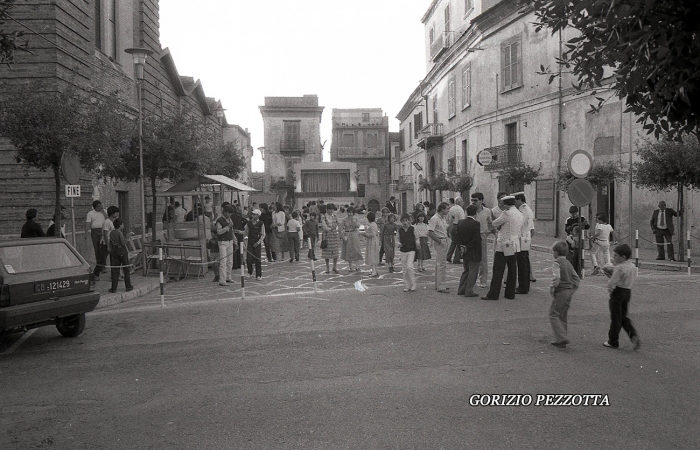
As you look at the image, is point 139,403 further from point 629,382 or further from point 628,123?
point 628,123

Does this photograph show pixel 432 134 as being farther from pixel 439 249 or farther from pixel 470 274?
pixel 470 274

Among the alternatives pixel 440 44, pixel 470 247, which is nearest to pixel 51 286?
pixel 470 247

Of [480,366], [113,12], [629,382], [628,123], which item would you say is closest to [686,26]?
[629,382]

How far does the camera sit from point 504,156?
26125 mm

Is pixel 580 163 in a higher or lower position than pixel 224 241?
higher

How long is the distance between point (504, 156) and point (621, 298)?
65.7 ft

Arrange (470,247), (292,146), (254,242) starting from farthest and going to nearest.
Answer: (292,146) → (254,242) → (470,247)

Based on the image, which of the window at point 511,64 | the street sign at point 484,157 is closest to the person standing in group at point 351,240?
the street sign at point 484,157

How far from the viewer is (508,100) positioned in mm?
26516

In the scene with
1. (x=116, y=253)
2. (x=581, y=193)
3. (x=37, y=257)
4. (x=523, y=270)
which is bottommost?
(x=523, y=270)

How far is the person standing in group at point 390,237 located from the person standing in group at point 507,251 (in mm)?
4417

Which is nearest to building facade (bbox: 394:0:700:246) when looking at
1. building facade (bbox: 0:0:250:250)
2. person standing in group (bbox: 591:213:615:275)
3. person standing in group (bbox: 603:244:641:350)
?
person standing in group (bbox: 591:213:615:275)

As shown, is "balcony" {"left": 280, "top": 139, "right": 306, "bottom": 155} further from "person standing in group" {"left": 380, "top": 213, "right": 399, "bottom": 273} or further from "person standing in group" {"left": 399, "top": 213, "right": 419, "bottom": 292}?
"person standing in group" {"left": 399, "top": 213, "right": 419, "bottom": 292}

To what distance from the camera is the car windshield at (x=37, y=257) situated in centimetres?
758
